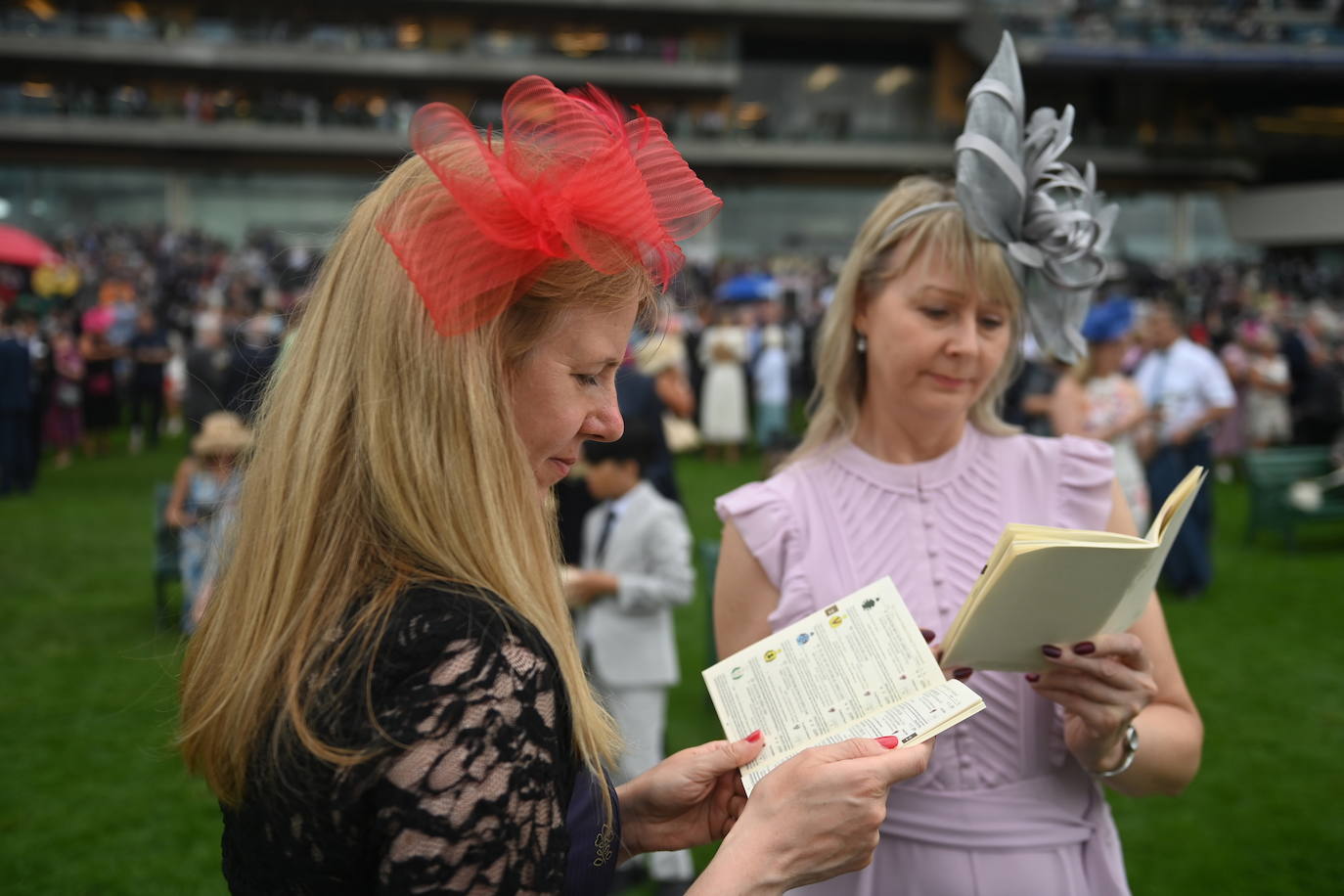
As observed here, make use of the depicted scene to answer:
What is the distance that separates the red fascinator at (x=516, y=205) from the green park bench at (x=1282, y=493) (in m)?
9.14

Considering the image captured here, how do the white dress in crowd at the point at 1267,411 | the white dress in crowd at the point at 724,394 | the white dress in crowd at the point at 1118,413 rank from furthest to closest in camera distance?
the white dress in crowd at the point at 724,394
the white dress in crowd at the point at 1267,411
the white dress in crowd at the point at 1118,413

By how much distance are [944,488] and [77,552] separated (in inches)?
351

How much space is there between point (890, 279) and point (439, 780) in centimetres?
138

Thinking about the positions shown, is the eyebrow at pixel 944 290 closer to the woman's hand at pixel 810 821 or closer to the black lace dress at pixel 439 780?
the woman's hand at pixel 810 821

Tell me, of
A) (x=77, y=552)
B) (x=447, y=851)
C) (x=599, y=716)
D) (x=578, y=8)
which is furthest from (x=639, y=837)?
(x=578, y=8)

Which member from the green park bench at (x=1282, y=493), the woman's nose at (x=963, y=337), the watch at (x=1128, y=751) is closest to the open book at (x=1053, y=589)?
the watch at (x=1128, y=751)

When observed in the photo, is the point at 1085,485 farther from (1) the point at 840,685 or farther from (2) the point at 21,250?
(2) the point at 21,250

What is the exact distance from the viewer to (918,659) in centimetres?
156

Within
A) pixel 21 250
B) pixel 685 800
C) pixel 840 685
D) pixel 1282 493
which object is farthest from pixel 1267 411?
pixel 21 250

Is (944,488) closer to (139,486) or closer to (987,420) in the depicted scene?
(987,420)

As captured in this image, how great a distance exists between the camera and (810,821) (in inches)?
50.1

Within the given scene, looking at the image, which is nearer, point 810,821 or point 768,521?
point 810,821

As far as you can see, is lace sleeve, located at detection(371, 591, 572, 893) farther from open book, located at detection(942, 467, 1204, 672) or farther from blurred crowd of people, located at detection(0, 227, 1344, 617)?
open book, located at detection(942, 467, 1204, 672)

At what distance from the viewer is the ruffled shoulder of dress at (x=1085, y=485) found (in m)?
2.02
